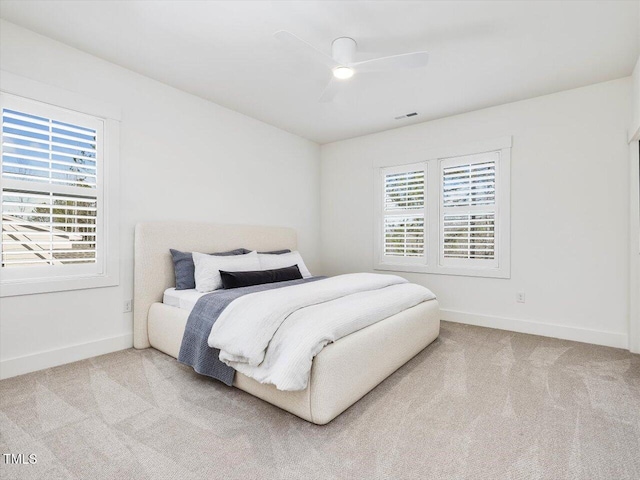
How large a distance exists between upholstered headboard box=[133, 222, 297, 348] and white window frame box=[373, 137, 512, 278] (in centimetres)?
223

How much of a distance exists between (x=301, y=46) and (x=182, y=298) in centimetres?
215

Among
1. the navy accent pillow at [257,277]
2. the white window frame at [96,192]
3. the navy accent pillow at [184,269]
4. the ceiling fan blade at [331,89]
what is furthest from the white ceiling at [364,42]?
the navy accent pillow at [257,277]

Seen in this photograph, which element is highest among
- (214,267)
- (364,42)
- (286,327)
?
(364,42)

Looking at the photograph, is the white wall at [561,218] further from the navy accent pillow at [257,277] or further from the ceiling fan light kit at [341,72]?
the ceiling fan light kit at [341,72]

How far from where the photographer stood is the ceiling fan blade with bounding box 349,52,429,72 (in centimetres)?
225

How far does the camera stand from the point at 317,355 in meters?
1.76

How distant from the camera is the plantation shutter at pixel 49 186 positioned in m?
2.41

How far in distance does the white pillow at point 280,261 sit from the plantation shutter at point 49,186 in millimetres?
1527

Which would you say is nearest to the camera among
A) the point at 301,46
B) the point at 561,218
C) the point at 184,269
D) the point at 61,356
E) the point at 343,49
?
the point at 301,46

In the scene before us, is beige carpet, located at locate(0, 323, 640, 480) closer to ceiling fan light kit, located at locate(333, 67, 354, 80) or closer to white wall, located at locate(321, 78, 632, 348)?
white wall, located at locate(321, 78, 632, 348)

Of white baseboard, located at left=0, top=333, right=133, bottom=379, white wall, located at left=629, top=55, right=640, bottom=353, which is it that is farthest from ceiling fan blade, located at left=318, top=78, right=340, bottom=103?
white baseboard, located at left=0, top=333, right=133, bottom=379

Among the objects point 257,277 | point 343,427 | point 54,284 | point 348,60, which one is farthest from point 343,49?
point 54,284

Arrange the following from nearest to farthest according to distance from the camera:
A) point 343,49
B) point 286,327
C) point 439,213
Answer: point 286,327 < point 343,49 < point 439,213

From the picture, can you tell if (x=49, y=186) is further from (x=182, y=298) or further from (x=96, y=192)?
(x=182, y=298)
